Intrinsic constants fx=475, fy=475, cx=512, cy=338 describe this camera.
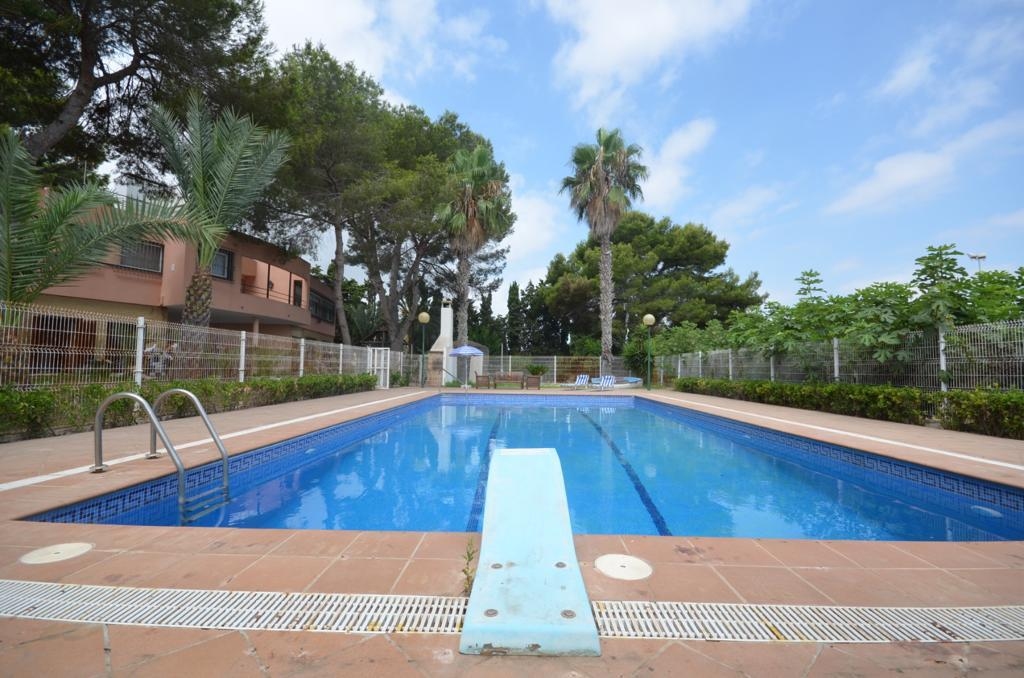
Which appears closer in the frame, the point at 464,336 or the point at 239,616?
the point at 239,616

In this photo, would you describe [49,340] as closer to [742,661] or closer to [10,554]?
[10,554]

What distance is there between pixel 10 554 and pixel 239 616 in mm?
1582

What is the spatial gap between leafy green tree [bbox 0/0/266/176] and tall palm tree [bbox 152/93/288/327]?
5.30 ft

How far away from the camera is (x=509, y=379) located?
72.9 ft

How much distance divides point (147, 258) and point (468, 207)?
37.8 feet

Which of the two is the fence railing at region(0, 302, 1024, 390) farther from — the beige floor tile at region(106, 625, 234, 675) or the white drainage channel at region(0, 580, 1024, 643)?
the beige floor tile at region(106, 625, 234, 675)

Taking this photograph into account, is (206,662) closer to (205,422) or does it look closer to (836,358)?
(205,422)

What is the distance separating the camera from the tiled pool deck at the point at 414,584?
1521mm

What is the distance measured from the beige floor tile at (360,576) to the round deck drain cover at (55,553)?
1.35 metres

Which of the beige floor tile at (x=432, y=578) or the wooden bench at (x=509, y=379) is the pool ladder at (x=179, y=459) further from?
the wooden bench at (x=509, y=379)

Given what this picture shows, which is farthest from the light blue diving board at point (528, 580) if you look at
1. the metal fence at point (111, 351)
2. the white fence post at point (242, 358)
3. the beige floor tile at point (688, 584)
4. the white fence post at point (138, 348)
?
the white fence post at point (242, 358)

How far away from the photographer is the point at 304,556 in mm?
2438

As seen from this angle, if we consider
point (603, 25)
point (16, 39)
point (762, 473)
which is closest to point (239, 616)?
point (762, 473)

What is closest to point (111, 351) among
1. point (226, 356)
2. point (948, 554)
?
point (226, 356)
